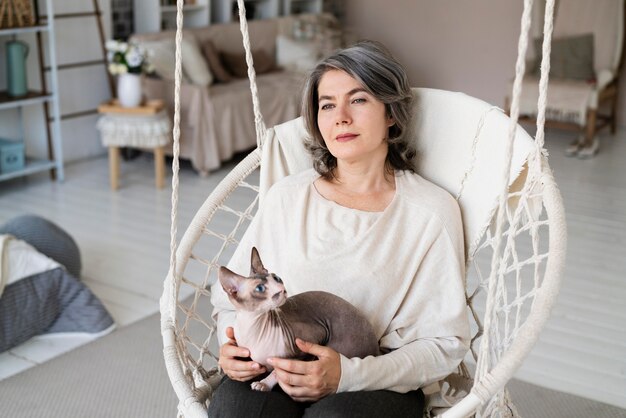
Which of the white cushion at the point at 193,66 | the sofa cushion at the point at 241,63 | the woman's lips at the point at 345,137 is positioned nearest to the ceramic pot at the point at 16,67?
the white cushion at the point at 193,66

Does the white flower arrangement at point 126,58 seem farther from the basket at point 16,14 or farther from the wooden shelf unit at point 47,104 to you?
the basket at point 16,14

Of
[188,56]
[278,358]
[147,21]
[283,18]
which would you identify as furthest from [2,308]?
[283,18]

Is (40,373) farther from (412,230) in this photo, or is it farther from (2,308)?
(412,230)

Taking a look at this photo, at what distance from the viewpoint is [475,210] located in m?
1.84

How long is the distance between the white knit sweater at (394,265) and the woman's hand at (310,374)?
17 cm

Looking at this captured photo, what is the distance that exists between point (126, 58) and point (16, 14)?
2.11 feet

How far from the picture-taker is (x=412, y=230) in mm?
1737

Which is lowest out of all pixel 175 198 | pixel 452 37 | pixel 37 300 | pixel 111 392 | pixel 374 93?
pixel 111 392

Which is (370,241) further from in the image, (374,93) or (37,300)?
(37,300)

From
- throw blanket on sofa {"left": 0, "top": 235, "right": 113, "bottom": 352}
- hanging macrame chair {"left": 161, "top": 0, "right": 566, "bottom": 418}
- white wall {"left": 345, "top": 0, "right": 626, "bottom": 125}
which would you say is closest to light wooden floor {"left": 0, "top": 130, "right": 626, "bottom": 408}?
throw blanket on sofa {"left": 0, "top": 235, "right": 113, "bottom": 352}

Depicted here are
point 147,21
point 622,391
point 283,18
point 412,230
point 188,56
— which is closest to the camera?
point 412,230

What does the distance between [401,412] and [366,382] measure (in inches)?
3.6

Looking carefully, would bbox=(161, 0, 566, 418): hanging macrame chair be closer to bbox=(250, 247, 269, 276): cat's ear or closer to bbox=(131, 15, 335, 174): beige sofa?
bbox=(250, 247, 269, 276): cat's ear

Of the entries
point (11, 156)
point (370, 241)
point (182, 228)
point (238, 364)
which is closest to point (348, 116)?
point (370, 241)
